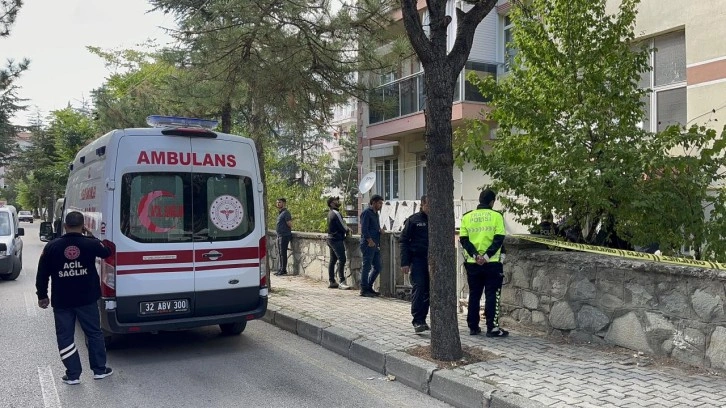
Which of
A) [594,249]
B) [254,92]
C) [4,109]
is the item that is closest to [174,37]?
[254,92]

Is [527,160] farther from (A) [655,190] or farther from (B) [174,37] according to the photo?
(B) [174,37]

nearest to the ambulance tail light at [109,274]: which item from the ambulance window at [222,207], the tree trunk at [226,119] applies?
the ambulance window at [222,207]

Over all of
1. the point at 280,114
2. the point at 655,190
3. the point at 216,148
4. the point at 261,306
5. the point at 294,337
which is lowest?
the point at 294,337

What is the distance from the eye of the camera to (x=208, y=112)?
39.0 feet

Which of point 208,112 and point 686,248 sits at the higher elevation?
point 208,112

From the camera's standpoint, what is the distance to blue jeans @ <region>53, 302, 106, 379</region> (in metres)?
5.86

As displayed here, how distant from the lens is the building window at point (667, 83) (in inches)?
434

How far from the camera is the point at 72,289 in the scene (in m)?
5.90

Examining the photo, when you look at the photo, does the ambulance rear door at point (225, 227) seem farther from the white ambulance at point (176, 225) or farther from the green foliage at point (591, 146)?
the green foliage at point (591, 146)

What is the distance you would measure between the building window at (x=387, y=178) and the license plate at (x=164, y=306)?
1353 cm

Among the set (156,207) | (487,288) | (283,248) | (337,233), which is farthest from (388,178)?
(156,207)

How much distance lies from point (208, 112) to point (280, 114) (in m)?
2.35

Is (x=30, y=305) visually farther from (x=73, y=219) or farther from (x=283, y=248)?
(x=73, y=219)

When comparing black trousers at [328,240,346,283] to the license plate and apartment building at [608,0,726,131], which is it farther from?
apartment building at [608,0,726,131]
